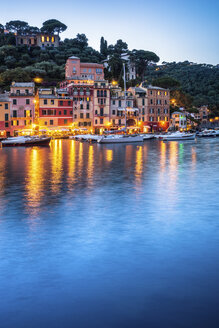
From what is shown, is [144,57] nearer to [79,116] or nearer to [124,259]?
[79,116]

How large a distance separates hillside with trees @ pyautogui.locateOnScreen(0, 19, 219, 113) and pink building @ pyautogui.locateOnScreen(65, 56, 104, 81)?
374 centimetres

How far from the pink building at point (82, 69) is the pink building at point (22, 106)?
937 inches

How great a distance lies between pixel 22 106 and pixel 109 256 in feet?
244

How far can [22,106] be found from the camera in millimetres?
81000

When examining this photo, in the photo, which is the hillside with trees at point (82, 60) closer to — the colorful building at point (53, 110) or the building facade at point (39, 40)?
the building facade at point (39, 40)

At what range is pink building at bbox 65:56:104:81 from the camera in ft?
340

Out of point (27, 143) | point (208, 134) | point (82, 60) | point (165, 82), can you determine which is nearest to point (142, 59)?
point (165, 82)

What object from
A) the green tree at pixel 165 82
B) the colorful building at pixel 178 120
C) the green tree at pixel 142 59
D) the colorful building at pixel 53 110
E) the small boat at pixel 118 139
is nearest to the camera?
the small boat at pixel 118 139

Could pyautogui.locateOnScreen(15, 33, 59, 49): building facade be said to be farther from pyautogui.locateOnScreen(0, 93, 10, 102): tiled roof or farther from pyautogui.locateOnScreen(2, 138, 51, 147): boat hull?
pyautogui.locateOnScreen(2, 138, 51, 147): boat hull

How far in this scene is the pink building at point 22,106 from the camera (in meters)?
80.2

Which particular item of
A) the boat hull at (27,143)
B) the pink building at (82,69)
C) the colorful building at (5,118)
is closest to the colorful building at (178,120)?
the pink building at (82,69)

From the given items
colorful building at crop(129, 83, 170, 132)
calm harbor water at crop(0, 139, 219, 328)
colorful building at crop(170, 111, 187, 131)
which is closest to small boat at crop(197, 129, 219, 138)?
colorful building at crop(170, 111, 187, 131)

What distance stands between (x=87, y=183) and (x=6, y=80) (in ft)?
263

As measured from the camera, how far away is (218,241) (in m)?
12.3
